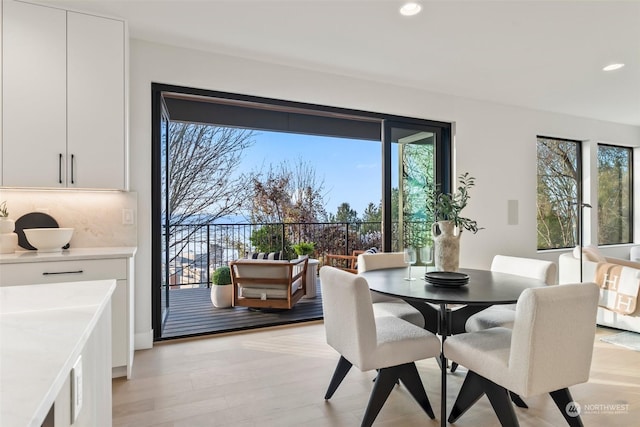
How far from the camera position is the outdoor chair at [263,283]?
4168 mm

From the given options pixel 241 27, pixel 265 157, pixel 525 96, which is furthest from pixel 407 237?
pixel 265 157

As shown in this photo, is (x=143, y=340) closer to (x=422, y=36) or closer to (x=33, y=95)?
(x=33, y=95)

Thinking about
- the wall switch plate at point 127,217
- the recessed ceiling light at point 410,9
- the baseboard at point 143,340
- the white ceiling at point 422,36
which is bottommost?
the baseboard at point 143,340

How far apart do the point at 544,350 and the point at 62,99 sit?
3.41 metres

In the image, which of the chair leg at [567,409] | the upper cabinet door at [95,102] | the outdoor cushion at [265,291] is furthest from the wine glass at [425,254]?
the upper cabinet door at [95,102]

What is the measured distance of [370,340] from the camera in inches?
71.0

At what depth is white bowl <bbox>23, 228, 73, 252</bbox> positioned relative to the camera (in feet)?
7.98

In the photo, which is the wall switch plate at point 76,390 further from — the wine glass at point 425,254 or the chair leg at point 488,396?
the wine glass at point 425,254

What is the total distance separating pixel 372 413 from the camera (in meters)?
1.84

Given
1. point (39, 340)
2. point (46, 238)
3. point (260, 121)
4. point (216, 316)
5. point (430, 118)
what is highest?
point (260, 121)

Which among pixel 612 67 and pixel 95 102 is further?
pixel 612 67

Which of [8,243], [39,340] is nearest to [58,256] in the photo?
[8,243]

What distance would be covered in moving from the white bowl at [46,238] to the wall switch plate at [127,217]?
46cm

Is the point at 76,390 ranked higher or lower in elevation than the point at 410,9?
lower
